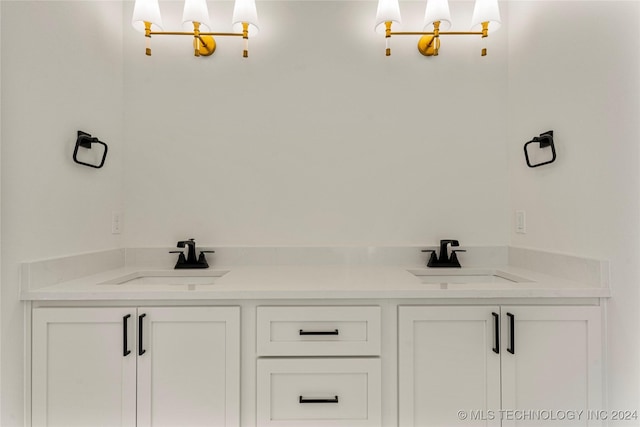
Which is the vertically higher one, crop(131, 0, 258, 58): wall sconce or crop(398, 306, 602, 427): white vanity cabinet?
crop(131, 0, 258, 58): wall sconce

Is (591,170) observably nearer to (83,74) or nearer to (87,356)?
(87,356)

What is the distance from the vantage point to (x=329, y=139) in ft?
5.89

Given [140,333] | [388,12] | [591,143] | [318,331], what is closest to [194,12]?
[388,12]

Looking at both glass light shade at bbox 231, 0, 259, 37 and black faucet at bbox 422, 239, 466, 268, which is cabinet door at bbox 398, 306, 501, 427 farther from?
glass light shade at bbox 231, 0, 259, 37

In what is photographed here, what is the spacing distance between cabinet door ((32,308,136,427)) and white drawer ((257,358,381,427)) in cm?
49

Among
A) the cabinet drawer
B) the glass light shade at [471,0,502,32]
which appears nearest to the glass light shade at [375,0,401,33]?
the glass light shade at [471,0,502,32]

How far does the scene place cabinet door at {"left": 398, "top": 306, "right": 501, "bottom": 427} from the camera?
1196mm

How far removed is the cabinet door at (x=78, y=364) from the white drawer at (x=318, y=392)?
0.49 metres

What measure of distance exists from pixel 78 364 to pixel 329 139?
1.44 metres

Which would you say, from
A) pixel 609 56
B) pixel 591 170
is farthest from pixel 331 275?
pixel 609 56

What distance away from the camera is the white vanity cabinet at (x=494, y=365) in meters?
1.20

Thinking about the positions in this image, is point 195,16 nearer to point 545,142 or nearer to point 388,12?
point 388,12

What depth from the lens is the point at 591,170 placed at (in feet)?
4.18

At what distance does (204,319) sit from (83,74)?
1.24 m
